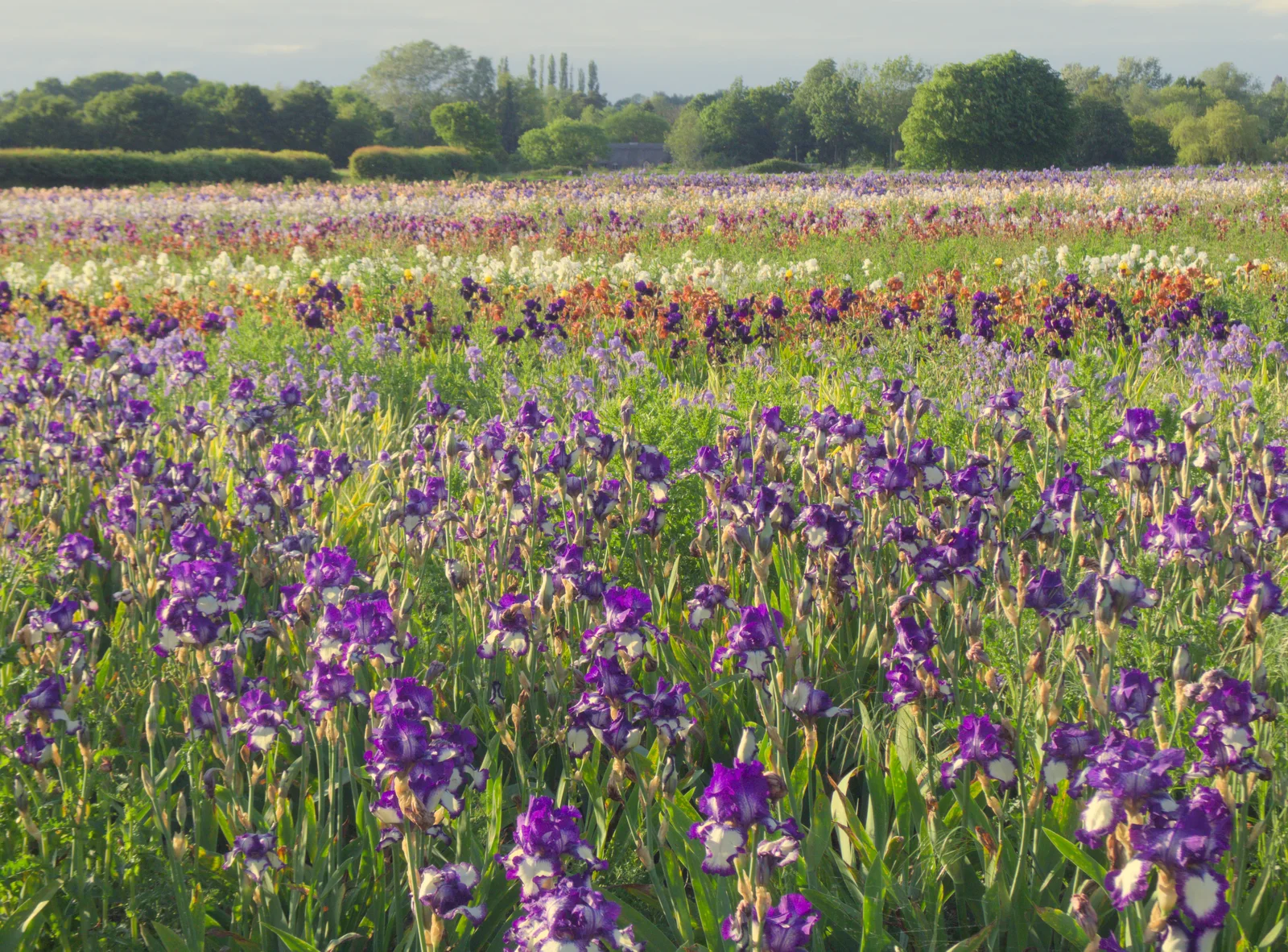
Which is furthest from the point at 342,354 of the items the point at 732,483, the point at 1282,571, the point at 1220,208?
the point at 1220,208

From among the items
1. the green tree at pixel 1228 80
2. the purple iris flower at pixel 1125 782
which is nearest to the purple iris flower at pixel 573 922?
the purple iris flower at pixel 1125 782

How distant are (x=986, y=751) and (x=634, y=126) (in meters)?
107

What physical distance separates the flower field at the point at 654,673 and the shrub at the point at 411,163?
38.9 m

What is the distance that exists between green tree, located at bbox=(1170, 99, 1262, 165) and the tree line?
93 mm

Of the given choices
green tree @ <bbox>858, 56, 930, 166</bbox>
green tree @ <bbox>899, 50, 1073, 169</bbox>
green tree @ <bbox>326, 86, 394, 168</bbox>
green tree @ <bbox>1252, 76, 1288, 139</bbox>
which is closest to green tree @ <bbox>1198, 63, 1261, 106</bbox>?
green tree @ <bbox>1252, 76, 1288, 139</bbox>

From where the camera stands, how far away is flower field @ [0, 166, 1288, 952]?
169 centimetres

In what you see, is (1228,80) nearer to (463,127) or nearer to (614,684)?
(463,127)

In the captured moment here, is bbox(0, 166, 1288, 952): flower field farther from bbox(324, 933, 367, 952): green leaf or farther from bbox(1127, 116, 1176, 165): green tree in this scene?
bbox(1127, 116, 1176, 165): green tree

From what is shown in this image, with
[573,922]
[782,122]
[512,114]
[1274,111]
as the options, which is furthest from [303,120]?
[1274,111]

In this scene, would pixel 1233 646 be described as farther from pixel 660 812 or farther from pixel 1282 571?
pixel 660 812

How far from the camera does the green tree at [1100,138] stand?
184ft

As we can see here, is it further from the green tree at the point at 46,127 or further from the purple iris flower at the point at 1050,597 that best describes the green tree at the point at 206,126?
the purple iris flower at the point at 1050,597

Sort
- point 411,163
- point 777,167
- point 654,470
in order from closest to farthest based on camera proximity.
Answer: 1. point 654,470
2. point 411,163
3. point 777,167

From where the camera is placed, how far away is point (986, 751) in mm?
1861
